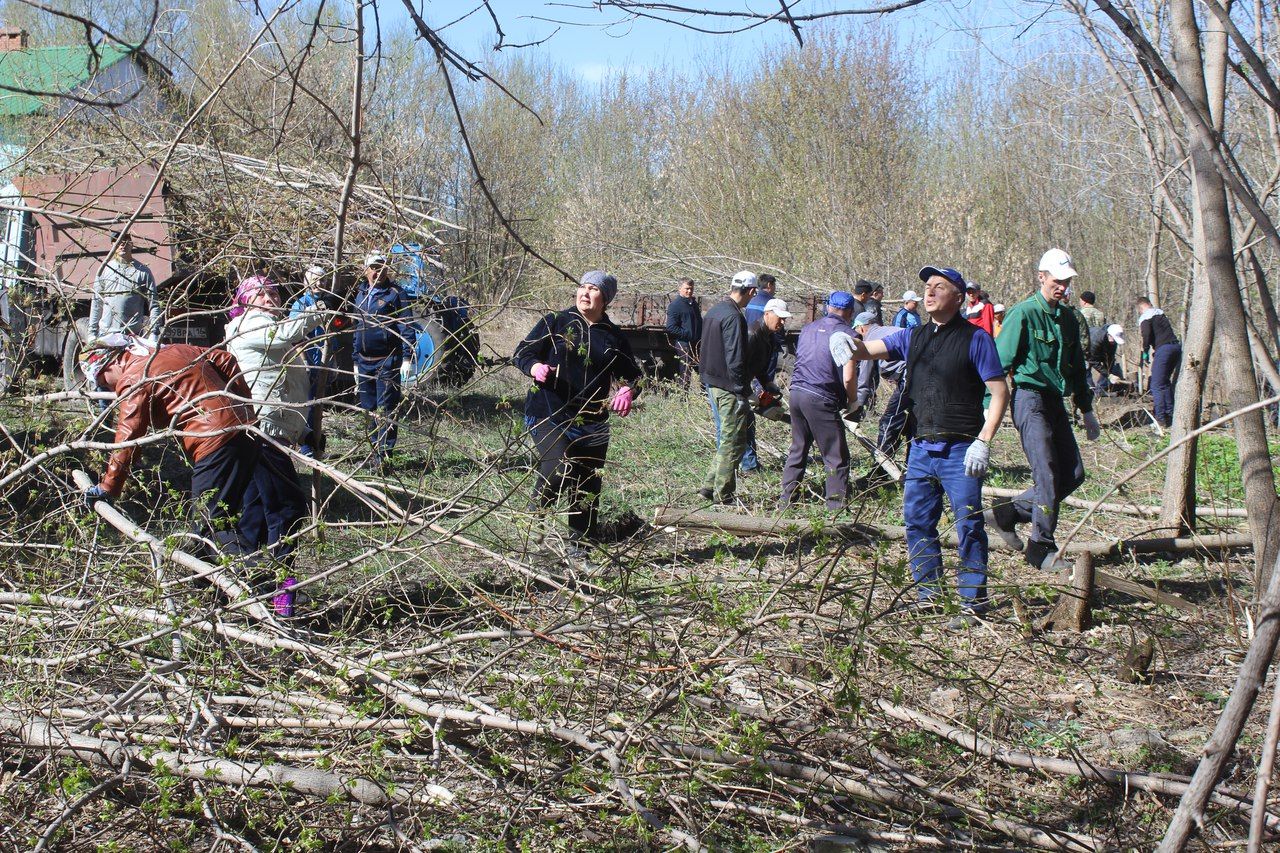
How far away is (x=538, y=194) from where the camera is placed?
2489 cm

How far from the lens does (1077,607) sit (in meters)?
5.23

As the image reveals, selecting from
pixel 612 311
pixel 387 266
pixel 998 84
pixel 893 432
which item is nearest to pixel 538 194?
pixel 612 311

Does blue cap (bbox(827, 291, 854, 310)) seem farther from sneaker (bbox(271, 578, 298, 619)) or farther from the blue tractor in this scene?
sneaker (bbox(271, 578, 298, 619))

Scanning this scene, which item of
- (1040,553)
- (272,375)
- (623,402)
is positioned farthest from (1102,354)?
(272,375)

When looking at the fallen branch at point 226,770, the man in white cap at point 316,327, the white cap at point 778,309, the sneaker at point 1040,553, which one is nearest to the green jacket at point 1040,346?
the sneaker at point 1040,553

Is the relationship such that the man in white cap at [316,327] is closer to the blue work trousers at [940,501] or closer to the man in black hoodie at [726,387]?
the blue work trousers at [940,501]

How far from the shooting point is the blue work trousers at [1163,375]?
1343cm

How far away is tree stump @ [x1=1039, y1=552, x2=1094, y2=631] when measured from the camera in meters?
5.09

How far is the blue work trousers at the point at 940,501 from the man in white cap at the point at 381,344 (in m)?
2.58

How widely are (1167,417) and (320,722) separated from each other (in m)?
12.7

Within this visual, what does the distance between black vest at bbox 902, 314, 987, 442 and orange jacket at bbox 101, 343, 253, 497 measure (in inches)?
127

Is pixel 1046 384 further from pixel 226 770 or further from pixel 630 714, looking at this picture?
pixel 226 770

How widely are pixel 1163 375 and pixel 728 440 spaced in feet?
26.7

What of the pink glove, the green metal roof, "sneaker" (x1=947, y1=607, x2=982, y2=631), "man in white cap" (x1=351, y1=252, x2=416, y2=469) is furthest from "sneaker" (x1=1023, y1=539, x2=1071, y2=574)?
the green metal roof
